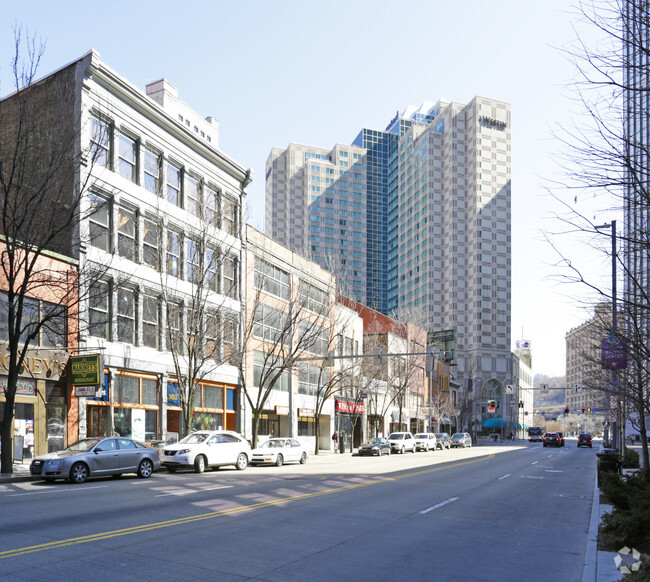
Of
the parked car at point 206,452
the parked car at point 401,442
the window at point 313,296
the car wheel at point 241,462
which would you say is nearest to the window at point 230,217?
the window at point 313,296

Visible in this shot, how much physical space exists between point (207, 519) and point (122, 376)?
2069 centimetres

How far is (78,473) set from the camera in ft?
67.4

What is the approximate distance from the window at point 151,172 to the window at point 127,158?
0.88 meters

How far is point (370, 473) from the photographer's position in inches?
1031

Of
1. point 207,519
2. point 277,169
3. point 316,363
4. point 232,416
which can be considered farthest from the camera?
point 277,169

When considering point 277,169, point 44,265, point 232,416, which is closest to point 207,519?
point 44,265

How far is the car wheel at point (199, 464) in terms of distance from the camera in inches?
1016

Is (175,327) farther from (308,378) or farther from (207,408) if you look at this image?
(308,378)

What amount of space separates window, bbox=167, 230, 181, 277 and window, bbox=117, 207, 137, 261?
189cm

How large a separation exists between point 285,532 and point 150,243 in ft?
83.8

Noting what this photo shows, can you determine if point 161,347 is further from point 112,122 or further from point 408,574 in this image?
point 408,574

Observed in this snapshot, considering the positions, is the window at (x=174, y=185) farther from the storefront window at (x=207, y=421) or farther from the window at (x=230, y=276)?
the storefront window at (x=207, y=421)

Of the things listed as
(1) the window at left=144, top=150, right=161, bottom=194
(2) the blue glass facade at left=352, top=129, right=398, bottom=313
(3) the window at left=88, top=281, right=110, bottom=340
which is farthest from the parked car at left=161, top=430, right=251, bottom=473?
(2) the blue glass facade at left=352, top=129, right=398, bottom=313

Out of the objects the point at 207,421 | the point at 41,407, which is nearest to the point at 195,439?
the point at 41,407
